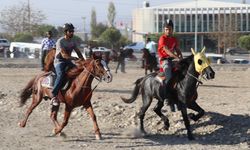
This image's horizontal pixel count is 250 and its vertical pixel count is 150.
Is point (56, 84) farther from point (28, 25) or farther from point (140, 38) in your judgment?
point (140, 38)

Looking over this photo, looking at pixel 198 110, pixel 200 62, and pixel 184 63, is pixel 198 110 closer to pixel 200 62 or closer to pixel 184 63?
pixel 184 63

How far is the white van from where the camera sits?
206ft

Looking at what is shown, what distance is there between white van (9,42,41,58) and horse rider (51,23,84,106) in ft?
159

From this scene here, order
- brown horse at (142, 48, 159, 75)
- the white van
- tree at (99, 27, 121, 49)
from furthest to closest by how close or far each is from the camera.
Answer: tree at (99, 27, 121, 49)
the white van
brown horse at (142, 48, 159, 75)

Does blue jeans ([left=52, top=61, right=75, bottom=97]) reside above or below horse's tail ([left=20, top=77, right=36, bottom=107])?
above

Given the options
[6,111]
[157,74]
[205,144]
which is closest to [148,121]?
[157,74]

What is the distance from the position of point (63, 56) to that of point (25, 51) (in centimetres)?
5499

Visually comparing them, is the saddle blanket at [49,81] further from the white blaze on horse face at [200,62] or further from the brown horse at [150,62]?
the brown horse at [150,62]

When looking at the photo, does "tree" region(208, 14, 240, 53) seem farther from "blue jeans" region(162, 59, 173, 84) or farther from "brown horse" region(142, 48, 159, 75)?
"blue jeans" region(162, 59, 173, 84)

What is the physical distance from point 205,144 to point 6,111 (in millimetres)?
7437

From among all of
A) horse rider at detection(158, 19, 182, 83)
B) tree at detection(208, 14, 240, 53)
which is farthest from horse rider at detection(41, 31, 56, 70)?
tree at detection(208, 14, 240, 53)

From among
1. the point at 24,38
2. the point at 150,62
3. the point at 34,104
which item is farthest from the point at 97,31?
the point at 34,104

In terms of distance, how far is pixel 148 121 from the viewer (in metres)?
14.6

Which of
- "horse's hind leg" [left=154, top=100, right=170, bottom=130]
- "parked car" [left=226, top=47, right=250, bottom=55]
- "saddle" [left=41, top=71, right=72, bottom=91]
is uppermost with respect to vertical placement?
"saddle" [left=41, top=71, right=72, bottom=91]
